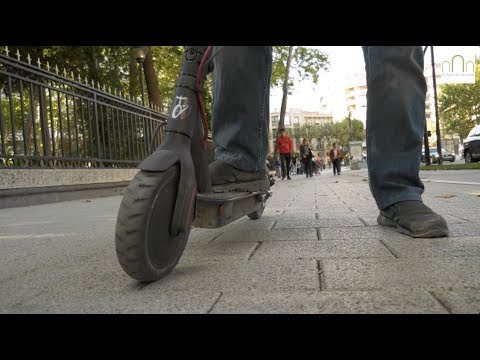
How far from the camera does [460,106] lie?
188 ft

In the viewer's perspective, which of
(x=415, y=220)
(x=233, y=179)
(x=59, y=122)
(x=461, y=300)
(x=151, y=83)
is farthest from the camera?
(x=151, y=83)

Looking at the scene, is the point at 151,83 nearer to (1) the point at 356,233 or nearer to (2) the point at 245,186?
(2) the point at 245,186

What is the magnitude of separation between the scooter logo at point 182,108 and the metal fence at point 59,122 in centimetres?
400

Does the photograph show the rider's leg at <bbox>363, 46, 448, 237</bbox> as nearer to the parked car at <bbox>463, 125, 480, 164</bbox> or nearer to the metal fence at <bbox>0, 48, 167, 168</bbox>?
the metal fence at <bbox>0, 48, 167, 168</bbox>

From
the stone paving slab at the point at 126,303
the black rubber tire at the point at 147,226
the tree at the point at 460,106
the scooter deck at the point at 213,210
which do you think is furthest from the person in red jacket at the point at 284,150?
the tree at the point at 460,106

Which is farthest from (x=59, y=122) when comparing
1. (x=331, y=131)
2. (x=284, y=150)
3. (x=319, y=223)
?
(x=331, y=131)

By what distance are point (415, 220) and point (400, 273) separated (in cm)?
79

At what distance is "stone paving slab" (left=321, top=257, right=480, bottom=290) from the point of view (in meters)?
1.23

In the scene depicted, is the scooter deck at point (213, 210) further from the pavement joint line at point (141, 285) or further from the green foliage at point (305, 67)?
the green foliage at point (305, 67)

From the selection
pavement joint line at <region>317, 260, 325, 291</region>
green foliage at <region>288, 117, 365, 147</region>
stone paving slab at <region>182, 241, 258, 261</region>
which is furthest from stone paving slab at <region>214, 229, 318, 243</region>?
green foliage at <region>288, 117, 365, 147</region>

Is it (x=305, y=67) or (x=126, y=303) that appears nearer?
(x=126, y=303)

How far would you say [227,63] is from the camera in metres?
2.18
